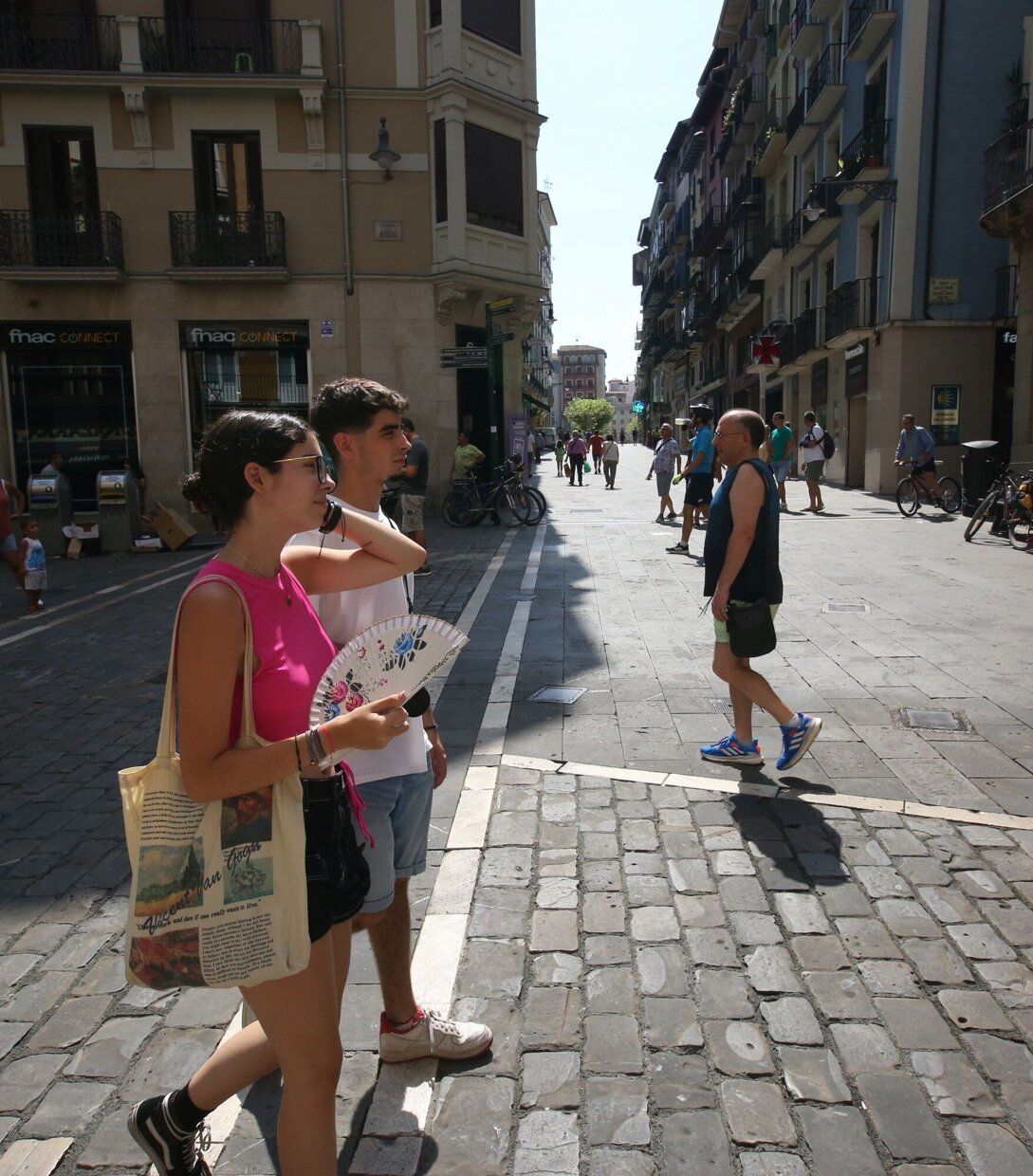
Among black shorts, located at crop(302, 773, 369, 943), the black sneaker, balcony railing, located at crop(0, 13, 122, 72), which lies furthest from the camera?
balcony railing, located at crop(0, 13, 122, 72)

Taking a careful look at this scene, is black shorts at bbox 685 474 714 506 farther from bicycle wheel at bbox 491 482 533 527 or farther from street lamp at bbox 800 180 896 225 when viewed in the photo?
street lamp at bbox 800 180 896 225

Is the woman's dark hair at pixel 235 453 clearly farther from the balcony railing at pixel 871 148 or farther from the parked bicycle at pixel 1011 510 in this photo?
the balcony railing at pixel 871 148

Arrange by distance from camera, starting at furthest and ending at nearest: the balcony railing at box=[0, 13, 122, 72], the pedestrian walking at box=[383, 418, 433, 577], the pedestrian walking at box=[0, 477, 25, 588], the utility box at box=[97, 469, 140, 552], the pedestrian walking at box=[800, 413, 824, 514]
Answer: the pedestrian walking at box=[800, 413, 824, 514] → the balcony railing at box=[0, 13, 122, 72] → the utility box at box=[97, 469, 140, 552] → the pedestrian walking at box=[383, 418, 433, 577] → the pedestrian walking at box=[0, 477, 25, 588]

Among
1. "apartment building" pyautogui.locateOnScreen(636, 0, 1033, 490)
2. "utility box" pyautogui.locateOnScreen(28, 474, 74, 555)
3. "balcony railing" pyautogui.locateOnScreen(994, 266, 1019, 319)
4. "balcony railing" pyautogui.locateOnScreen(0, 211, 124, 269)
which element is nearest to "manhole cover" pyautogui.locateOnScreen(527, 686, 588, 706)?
"utility box" pyautogui.locateOnScreen(28, 474, 74, 555)

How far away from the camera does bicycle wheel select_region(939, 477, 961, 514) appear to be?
1766 cm

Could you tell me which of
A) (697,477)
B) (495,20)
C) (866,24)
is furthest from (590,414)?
(697,477)

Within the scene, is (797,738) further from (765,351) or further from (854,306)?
(854,306)

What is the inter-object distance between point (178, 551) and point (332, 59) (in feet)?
35.0

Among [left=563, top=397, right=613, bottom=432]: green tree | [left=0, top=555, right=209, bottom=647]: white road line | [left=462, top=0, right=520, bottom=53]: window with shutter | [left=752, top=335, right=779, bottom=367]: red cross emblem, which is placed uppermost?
[left=462, top=0, right=520, bottom=53]: window with shutter

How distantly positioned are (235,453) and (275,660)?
41 cm

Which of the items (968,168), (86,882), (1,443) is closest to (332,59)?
(1,443)

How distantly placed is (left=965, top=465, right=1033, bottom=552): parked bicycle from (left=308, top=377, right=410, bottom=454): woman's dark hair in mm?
12487

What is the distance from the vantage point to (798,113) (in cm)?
2944

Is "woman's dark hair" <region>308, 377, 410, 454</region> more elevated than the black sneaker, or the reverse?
"woman's dark hair" <region>308, 377, 410, 454</region>
